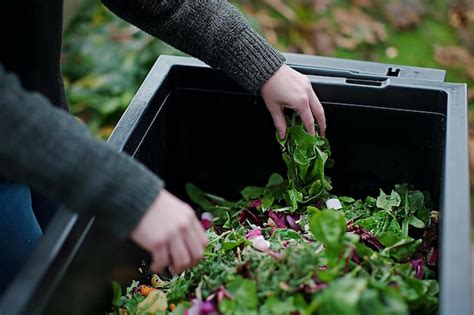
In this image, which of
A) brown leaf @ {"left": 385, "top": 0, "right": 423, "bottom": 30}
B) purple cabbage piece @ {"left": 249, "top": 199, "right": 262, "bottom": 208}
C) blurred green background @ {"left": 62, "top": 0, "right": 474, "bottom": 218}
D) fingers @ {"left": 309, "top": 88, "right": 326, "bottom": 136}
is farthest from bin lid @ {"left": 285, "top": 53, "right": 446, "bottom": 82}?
brown leaf @ {"left": 385, "top": 0, "right": 423, "bottom": 30}

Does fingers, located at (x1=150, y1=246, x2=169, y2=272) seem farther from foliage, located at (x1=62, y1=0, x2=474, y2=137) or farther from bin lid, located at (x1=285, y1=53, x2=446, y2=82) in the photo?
foliage, located at (x1=62, y1=0, x2=474, y2=137)

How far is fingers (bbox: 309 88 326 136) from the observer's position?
1.29m

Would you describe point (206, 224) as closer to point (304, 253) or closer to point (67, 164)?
point (304, 253)

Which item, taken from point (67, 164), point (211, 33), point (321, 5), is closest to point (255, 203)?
point (211, 33)

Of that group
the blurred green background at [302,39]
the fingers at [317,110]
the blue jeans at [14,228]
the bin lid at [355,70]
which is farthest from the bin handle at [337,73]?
the blurred green background at [302,39]

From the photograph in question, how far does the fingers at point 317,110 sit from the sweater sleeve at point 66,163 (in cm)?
50

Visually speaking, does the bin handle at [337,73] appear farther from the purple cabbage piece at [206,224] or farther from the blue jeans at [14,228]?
the blue jeans at [14,228]

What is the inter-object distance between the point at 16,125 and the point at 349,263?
504 mm

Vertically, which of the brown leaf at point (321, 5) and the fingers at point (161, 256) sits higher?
the brown leaf at point (321, 5)

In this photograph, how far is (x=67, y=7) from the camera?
2820mm

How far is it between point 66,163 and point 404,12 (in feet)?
8.22

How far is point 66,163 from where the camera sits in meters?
0.83

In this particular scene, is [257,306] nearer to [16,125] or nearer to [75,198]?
[75,198]

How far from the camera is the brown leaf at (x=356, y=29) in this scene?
2938 millimetres
